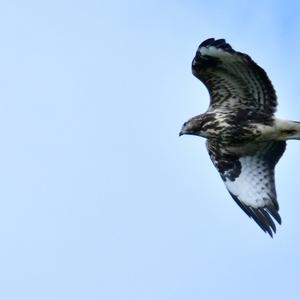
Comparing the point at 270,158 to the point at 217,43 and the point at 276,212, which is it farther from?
the point at 217,43

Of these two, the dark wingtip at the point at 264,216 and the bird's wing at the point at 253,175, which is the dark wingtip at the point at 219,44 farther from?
the dark wingtip at the point at 264,216

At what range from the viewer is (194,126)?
1622cm

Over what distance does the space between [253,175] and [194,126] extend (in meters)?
1.28

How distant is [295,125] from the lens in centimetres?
1548

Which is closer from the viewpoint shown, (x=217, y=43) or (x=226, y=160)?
(x=217, y=43)

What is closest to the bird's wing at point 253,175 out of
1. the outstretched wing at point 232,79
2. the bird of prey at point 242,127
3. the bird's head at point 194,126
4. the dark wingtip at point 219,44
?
the bird of prey at point 242,127

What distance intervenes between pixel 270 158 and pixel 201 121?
1.28 metres

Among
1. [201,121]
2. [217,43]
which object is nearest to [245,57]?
→ [217,43]

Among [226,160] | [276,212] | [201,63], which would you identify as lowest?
[276,212]

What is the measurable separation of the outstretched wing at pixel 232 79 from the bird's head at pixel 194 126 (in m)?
0.34

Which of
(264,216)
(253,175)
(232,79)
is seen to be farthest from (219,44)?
(264,216)

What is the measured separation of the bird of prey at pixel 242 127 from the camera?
15.5m

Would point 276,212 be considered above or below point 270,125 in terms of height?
below

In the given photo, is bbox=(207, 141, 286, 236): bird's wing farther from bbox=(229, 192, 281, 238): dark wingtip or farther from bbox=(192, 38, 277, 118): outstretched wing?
bbox=(192, 38, 277, 118): outstretched wing
